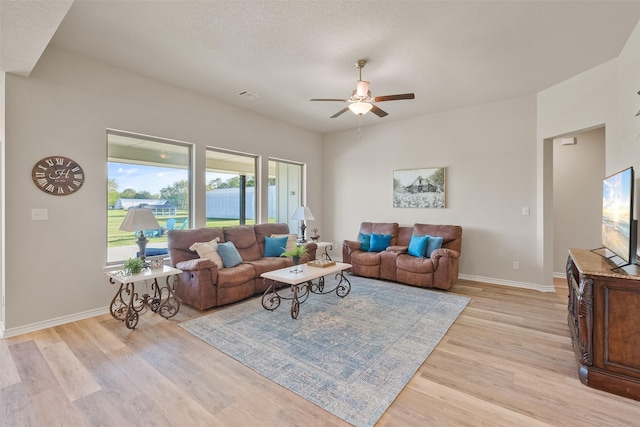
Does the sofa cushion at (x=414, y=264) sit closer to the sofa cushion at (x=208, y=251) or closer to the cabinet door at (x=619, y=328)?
the cabinet door at (x=619, y=328)

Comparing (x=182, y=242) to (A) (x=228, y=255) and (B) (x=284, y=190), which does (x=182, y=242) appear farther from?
(B) (x=284, y=190)

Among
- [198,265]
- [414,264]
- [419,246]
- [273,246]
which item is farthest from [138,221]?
[419,246]

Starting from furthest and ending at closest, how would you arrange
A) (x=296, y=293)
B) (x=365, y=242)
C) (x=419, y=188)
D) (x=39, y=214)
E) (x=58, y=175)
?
(x=419, y=188) < (x=365, y=242) < (x=296, y=293) < (x=58, y=175) < (x=39, y=214)

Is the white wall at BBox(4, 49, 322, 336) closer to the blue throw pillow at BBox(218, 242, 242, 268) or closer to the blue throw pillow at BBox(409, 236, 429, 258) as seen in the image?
the blue throw pillow at BBox(218, 242, 242, 268)

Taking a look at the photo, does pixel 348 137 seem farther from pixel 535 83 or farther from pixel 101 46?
pixel 101 46

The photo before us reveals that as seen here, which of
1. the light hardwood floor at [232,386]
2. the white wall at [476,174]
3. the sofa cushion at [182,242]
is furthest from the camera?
the white wall at [476,174]

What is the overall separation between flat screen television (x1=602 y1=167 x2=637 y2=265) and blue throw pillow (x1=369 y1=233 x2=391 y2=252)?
9.55 ft

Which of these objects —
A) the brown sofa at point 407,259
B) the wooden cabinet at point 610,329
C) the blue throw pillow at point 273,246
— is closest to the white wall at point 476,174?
the brown sofa at point 407,259

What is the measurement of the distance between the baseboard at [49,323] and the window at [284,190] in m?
3.07

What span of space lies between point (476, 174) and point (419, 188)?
97cm

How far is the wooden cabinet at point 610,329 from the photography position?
1938 millimetres

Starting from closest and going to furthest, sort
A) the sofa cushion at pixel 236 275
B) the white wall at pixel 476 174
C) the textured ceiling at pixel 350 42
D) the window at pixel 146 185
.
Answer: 1. the textured ceiling at pixel 350 42
2. the sofa cushion at pixel 236 275
3. the window at pixel 146 185
4. the white wall at pixel 476 174

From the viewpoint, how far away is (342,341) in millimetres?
2715

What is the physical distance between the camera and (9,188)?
286 cm
